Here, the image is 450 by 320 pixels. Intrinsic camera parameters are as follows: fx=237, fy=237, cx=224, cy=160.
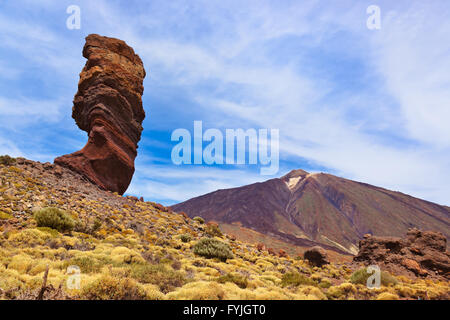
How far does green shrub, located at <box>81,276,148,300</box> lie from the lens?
17.8 feet

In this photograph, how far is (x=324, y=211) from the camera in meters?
151

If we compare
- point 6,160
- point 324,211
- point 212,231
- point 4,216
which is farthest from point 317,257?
point 324,211

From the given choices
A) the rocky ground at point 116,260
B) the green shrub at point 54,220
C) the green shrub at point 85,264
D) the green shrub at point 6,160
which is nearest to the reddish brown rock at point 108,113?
the rocky ground at point 116,260

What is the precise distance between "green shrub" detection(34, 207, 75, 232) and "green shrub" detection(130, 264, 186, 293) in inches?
233

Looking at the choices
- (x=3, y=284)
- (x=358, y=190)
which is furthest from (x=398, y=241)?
(x=358, y=190)

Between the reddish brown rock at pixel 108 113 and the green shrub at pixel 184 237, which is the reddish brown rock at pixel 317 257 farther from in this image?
the reddish brown rock at pixel 108 113

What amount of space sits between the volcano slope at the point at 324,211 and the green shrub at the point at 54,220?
107 metres

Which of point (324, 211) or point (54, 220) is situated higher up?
point (324, 211)

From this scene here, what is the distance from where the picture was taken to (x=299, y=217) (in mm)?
151125

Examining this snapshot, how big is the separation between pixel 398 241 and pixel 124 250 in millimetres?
20321

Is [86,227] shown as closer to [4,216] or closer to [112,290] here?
[4,216]

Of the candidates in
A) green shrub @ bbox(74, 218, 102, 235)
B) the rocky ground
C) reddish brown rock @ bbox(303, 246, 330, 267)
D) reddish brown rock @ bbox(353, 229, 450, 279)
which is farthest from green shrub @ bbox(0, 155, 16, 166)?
reddish brown rock @ bbox(353, 229, 450, 279)

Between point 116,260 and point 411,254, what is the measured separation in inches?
831
